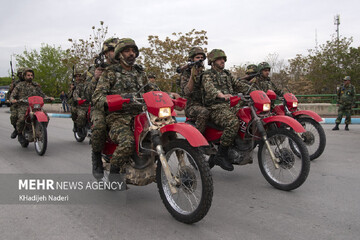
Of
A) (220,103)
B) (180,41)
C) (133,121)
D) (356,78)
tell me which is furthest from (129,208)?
(356,78)

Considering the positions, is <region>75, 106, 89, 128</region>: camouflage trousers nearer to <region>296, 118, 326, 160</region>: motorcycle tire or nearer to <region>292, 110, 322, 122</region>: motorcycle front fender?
<region>292, 110, 322, 122</region>: motorcycle front fender

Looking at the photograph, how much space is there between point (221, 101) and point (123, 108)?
78.2 inches

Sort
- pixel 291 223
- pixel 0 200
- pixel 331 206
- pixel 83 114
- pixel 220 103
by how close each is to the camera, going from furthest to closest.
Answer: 1. pixel 83 114
2. pixel 220 103
3. pixel 0 200
4. pixel 331 206
5. pixel 291 223

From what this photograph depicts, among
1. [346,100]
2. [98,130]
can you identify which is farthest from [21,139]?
[346,100]

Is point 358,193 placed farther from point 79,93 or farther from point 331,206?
point 79,93

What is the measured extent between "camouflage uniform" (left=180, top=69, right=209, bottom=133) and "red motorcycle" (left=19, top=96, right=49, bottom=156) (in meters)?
3.58

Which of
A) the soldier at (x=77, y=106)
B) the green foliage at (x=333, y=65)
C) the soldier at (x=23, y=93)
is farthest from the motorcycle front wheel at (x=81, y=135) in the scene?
the green foliage at (x=333, y=65)

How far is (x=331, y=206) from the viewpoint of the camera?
3.91 m

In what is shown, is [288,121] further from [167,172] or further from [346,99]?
[346,99]

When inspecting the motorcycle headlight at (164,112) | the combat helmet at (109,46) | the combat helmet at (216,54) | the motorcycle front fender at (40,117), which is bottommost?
the motorcycle front fender at (40,117)

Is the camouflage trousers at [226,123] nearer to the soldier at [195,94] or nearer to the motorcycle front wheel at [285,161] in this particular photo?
the soldier at [195,94]

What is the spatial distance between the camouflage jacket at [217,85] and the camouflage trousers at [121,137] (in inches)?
65.6

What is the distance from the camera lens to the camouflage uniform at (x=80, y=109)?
8953mm

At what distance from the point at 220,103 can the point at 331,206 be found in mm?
2423
